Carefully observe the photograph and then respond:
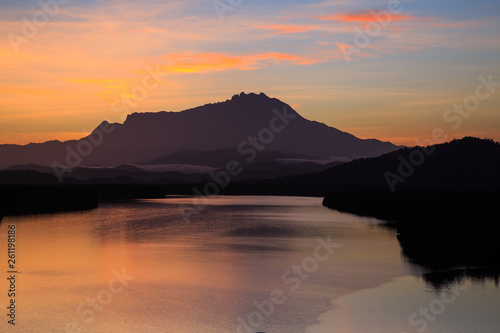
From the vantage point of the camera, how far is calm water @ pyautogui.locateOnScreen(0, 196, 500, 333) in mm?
18844

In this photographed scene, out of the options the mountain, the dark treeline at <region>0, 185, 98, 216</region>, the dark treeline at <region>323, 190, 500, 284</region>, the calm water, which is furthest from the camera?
the mountain

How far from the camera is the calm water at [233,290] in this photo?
18844 mm

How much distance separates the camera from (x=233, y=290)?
79.0ft

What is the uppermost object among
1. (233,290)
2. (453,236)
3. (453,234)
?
(453,234)

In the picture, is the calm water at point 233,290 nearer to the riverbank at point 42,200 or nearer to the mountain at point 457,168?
the riverbank at point 42,200

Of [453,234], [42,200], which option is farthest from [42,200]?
[453,234]

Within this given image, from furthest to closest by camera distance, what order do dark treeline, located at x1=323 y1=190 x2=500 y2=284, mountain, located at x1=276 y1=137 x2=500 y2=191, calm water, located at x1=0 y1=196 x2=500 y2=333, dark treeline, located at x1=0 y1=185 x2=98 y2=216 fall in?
1. mountain, located at x1=276 y1=137 x2=500 y2=191
2. dark treeline, located at x1=0 y1=185 x2=98 y2=216
3. dark treeline, located at x1=323 y1=190 x2=500 y2=284
4. calm water, located at x1=0 y1=196 x2=500 y2=333

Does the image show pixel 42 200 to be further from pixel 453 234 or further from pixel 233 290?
pixel 233 290

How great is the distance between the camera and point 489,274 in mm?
27828

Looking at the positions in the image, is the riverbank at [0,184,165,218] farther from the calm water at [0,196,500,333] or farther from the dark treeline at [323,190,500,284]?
the dark treeline at [323,190,500,284]

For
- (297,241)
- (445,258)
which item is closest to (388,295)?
(445,258)

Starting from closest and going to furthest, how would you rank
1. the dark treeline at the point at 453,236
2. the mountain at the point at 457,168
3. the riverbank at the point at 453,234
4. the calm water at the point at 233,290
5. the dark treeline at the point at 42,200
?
the calm water at the point at 233,290, the dark treeline at the point at 453,236, the riverbank at the point at 453,234, the dark treeline at the point at 42,200, the mountain at the point at 457,168

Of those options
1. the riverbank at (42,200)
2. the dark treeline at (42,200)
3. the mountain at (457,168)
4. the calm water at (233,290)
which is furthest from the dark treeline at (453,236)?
the mountain at (457,168)

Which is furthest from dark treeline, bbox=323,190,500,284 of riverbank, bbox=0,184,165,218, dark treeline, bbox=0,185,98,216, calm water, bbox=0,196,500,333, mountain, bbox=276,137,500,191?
mountain, bbox=276,137,500,191
